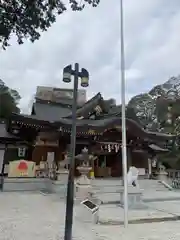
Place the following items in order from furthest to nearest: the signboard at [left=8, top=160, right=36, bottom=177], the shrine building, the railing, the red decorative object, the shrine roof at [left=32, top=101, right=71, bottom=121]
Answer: the shrine roof at [left=32, top=101, right=71, bottom=121] → the railing → the shrine building → the red decorative object → the signboard at [left=8, top=160, right=36, bottom=177]

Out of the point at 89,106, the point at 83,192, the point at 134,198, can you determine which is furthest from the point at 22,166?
the point at 134,198

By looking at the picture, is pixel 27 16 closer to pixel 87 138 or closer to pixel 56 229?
pixel 56 229

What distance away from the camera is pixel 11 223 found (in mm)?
8188

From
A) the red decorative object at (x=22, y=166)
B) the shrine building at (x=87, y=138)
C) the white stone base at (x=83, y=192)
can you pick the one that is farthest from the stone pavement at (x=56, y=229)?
the shrine building at (x=87, y=138)

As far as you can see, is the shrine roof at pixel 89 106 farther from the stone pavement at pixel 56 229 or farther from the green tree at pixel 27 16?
the green tree at pixel 27 16

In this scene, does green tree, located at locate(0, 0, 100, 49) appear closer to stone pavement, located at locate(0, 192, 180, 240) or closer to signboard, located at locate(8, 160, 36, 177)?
stone pavement, located at locate(0, 192, 180, 240)

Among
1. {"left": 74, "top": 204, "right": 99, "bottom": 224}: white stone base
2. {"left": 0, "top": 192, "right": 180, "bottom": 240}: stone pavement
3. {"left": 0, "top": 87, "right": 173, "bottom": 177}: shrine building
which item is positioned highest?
{"left": 0, "top": 87, "right": 173, "bottom": 177}: shrine building

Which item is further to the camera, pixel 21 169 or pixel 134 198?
pixel 21 169

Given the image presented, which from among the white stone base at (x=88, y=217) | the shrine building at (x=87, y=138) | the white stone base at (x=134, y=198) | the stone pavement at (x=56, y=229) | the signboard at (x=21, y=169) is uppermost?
the shrine building at (x=87, y=138)

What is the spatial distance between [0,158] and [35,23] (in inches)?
634

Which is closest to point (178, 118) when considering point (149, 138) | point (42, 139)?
point (149, 138)

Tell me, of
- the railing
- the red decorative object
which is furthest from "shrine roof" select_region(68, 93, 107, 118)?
the railing

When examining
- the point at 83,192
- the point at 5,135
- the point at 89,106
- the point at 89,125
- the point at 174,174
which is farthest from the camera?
the point at 174,174

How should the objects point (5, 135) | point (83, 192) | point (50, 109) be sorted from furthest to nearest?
point (50, 109)
point (5, 135)
point (83, 192)
